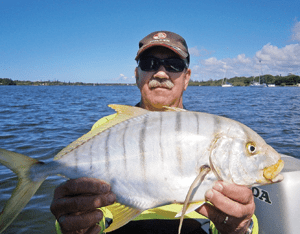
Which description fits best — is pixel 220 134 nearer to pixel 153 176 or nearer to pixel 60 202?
pixel 153 176

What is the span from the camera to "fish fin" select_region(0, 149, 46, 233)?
1561mm

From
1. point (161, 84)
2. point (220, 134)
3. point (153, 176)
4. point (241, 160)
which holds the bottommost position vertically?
point (153, 176)

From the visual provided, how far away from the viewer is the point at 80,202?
176 cm

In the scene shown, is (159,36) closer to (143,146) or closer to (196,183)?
(143,146)

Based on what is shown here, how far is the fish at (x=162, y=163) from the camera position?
1.63m

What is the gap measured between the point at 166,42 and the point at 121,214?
2.45m

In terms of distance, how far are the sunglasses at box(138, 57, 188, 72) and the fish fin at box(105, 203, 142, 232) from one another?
218 cm

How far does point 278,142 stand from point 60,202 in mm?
9120

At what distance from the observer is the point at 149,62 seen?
338 cm

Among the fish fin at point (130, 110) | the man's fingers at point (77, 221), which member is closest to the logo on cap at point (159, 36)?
the fish fin at point (130, 110)

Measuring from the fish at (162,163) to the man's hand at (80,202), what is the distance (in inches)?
2.4

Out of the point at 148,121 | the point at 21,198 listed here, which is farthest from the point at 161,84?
the point at 21,198


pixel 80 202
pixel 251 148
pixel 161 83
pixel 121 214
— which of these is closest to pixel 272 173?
pixel 251 148

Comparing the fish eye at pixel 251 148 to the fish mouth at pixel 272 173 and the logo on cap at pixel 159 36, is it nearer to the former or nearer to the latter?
the fish mouth at pixel 272 173
